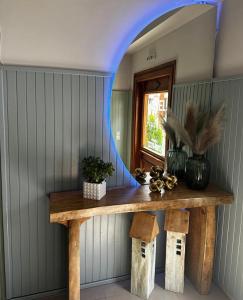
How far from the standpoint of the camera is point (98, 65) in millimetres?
1705

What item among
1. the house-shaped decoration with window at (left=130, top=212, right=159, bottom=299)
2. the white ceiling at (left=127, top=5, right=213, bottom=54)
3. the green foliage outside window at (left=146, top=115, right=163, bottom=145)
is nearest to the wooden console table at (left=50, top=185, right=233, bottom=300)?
the house-shaped decoration with window at (left=130, top=212, right=159, bottom=299)

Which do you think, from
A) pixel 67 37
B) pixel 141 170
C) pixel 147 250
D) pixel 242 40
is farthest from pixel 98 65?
pixel 147 250

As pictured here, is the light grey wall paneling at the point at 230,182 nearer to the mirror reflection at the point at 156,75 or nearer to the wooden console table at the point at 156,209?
the wooden console table at the point at 156,209

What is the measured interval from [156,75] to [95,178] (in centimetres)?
82

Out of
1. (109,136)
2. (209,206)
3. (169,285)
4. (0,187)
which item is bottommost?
(169,285)

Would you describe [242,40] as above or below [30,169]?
above

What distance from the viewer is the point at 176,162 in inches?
76.6

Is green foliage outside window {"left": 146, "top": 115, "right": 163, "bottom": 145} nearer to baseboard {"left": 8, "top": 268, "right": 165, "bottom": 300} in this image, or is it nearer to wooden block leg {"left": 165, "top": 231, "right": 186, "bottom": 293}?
wooden block leg {"left": 165, "top": 231, "right": 186, "bottom": 293}

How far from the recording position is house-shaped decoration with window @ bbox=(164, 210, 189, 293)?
73.7 inches

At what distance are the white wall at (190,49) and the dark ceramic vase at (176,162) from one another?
49 centimetres

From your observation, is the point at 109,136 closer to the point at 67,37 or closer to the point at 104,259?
the point at 67,37

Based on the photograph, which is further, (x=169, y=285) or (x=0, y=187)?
(x=169, y=285)

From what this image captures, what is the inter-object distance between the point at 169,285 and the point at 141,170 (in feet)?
2.76

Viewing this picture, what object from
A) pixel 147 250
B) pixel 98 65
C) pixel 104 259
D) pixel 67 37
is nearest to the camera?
pixel 67 37
